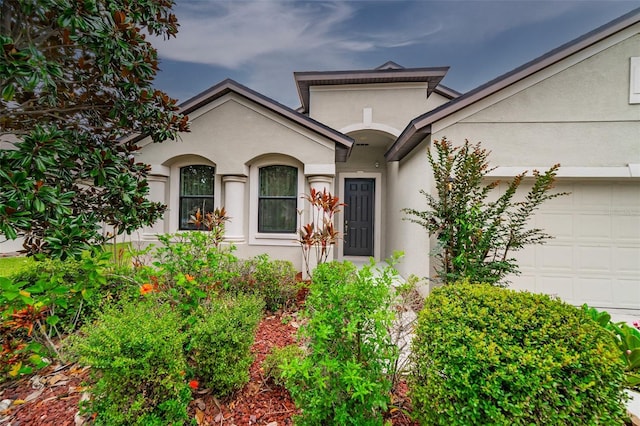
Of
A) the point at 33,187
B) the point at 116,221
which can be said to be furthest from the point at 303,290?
the point at 33,187

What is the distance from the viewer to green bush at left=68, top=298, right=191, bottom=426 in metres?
2.06

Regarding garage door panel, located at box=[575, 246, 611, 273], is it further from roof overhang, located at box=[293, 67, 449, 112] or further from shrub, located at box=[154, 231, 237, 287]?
shrub, located at box=[154, 231, 237, 287]

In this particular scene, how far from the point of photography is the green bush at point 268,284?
5.06m

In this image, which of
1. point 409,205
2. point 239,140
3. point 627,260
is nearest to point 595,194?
point 627,260

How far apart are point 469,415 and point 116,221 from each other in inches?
194

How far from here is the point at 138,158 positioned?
23.4 ft

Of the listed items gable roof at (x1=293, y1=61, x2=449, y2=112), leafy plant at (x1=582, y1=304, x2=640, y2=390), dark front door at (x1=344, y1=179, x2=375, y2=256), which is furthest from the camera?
dark front door at (x1=344, y1=179, x2=375, y2=256)

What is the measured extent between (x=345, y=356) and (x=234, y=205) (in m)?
5.73

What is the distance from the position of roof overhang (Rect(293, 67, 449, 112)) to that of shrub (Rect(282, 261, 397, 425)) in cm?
894

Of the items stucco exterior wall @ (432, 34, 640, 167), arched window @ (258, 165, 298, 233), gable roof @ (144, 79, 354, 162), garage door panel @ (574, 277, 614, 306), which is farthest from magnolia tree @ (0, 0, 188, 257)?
garage door panel @ (574, 277, 614, 306)

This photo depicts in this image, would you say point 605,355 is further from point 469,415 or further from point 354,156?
point 354,156

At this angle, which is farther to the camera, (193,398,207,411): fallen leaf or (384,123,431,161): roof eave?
(384,123,431,161): roof eave

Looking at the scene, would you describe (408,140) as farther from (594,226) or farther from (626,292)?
(626,292)

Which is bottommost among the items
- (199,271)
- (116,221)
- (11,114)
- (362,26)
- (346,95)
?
(199,271)
